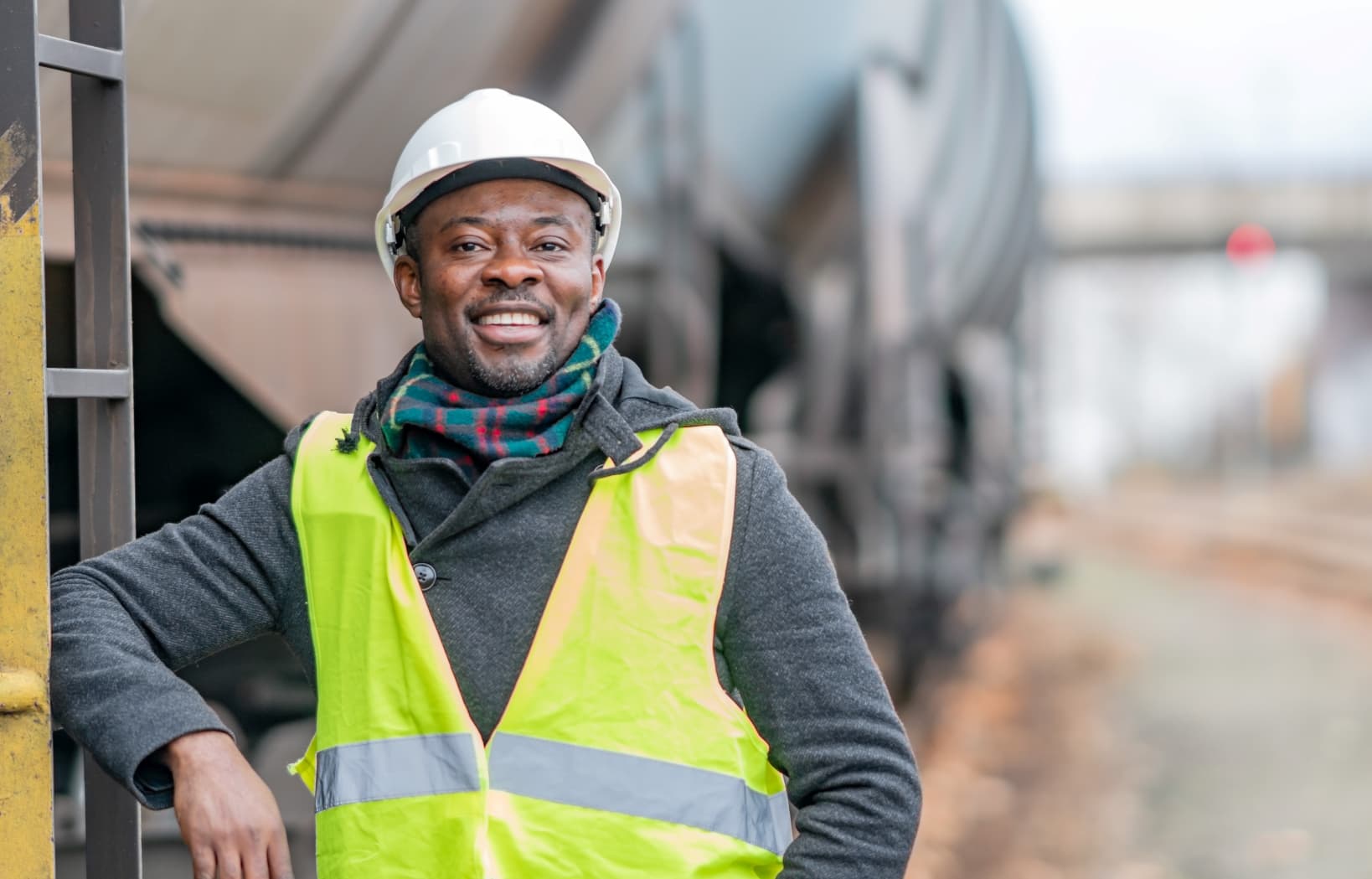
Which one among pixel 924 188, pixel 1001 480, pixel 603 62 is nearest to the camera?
pixel 603 62

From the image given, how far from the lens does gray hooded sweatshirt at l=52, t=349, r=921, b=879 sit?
1615 millimetres

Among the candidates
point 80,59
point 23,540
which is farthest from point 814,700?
point 80,59

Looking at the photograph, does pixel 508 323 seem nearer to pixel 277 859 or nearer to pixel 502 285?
Answer: pixel 502 285

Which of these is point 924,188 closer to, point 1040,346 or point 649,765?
point 649,765

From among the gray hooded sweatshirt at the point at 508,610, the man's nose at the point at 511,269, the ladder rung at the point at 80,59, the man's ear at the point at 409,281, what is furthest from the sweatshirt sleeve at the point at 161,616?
the ladder rung at the point at 80,59

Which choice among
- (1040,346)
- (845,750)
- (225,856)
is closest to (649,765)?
(845,750)

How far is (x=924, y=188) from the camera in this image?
7.96 m

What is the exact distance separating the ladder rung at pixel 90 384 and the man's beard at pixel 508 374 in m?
0.45

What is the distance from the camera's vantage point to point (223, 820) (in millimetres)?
1584

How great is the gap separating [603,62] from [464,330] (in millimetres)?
2829

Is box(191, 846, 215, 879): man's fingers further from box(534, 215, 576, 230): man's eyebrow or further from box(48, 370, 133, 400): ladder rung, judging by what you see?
box(534, 215, 576, 230): man's eyebrow

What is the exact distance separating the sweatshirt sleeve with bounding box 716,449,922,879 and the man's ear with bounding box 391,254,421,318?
472 millimetres

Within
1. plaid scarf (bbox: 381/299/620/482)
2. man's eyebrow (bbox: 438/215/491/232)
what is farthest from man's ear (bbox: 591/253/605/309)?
man's eyebrow (bbox: 438/215/491/232)

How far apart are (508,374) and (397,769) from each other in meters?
0.44
